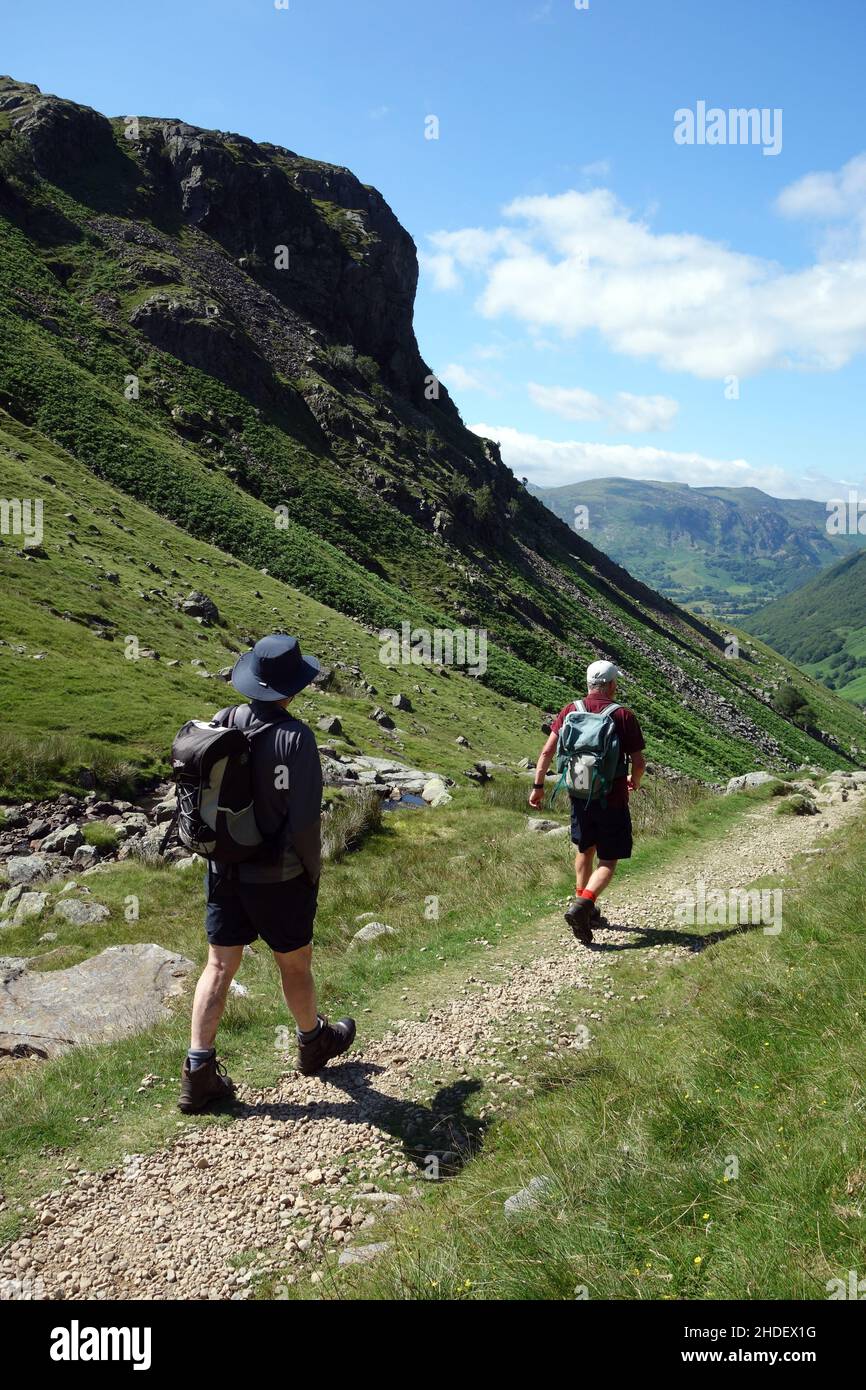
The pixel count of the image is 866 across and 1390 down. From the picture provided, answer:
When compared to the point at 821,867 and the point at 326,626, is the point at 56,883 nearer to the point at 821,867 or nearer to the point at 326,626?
the point at 821,867

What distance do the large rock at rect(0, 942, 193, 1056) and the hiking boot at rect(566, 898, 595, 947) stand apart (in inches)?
186

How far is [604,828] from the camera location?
8625mm

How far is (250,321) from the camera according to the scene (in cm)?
7706

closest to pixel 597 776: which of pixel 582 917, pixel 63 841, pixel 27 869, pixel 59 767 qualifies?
pixel 582 917

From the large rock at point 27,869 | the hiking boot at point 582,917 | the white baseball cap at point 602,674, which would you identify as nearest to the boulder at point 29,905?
the large rock at point 27,869

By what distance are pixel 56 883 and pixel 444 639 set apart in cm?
4180

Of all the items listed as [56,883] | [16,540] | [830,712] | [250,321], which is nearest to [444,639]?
[16,540]

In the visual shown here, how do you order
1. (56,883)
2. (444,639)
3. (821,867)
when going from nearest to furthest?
1. (821,867)
2. (56,883)
3. (444,639)

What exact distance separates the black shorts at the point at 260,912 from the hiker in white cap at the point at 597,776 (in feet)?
11.8

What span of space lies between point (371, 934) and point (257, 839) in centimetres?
494

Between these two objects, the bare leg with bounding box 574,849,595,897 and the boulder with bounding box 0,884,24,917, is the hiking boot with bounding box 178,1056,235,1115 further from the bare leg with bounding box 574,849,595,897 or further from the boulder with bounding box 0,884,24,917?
the boulder with bounding box 0,884,24,917

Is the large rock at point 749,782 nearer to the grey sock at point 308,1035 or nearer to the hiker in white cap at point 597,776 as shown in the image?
the hiker in white cap at point 597,776

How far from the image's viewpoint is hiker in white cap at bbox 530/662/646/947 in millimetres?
8312

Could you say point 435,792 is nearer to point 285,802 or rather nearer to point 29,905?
point 29,905
